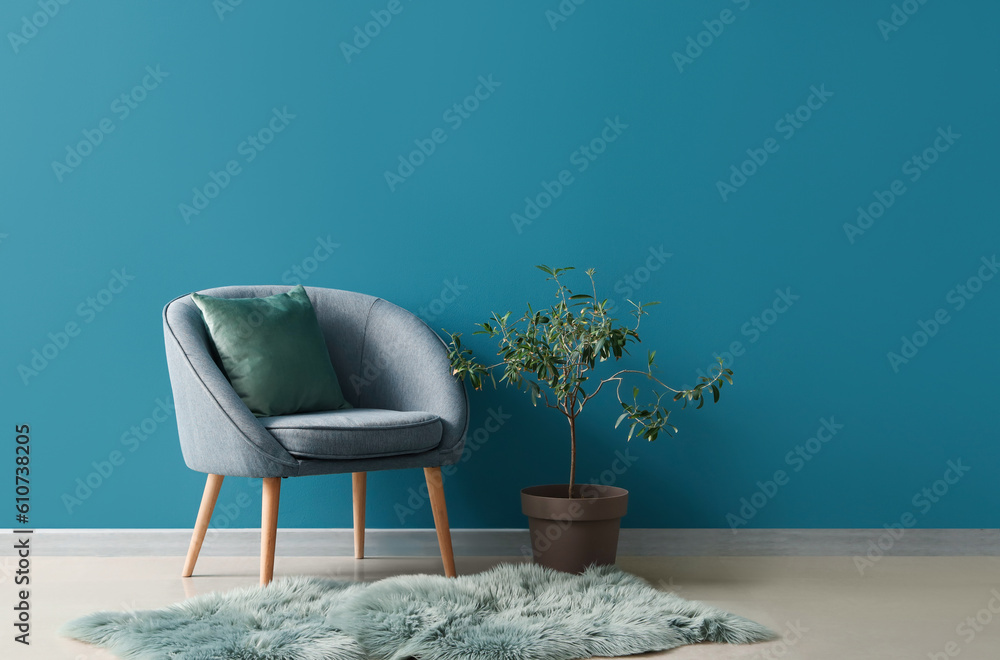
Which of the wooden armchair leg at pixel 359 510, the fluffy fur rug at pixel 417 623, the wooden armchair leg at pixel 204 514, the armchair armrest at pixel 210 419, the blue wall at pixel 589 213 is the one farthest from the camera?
the blue wall at pixel 589 213

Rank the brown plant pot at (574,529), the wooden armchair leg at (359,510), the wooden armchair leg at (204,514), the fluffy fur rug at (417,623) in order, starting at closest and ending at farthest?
the fluffy fur rug at (417,623) < the brown plant pot at (574,529) < the wooden armchair leg at (204,514) < the wooden armchair leg at (359,510)

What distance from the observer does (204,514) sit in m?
2.51

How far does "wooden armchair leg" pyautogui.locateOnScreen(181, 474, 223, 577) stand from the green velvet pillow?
288 mm

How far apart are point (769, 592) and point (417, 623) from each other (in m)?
1.08

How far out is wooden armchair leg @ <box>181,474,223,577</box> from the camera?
251 cm

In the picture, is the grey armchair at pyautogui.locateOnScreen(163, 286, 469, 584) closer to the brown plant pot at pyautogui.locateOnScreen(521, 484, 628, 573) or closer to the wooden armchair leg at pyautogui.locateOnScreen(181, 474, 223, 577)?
the wooden armchair leg at pyautogui.locateOnScreen(181, 474, 223, 577)

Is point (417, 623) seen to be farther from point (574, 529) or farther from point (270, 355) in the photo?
point (270, 355)

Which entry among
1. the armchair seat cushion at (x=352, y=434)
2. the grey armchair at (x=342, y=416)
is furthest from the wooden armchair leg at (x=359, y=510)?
the armchair seat cushion at (x=352, y=434)

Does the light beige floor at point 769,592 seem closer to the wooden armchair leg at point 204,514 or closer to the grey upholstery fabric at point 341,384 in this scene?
the wooden armchair leg at point 204,514

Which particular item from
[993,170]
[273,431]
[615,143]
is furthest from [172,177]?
[993,170]

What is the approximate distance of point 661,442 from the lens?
286 centimetres

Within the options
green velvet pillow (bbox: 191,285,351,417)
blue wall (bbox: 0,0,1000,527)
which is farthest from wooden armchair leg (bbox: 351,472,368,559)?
green velvet pillow (bbox: 191,285,351,417)

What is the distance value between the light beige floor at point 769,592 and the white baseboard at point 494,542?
0.05m

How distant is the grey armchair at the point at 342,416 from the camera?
221 centimetres
